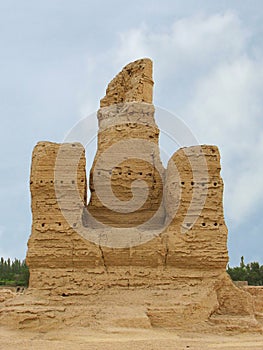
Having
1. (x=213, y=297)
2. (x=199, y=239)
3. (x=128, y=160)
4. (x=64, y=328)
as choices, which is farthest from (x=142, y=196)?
(x=64, y=328)

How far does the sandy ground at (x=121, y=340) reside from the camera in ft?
36.0

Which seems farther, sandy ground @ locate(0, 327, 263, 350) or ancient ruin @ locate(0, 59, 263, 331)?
ancient ruin @ locate(0, 59, 263, 331)

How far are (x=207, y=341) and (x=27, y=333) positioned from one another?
14.1 feet

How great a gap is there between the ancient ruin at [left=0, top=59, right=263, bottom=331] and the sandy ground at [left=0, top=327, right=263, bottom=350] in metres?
0.90

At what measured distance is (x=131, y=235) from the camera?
14922 mm

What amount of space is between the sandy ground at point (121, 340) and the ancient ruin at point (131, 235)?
90 centimetres

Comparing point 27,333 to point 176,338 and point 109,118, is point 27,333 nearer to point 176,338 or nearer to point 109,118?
point 176,338

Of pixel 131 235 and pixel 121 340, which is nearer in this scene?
pixel 121 340

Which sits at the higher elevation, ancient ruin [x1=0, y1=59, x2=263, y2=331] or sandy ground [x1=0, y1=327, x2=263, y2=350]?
ancient ruin [x1=0, y1=59, x2=263, y2=331]

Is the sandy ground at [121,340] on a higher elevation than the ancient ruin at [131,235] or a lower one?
lower

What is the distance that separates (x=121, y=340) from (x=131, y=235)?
A: 4004mm

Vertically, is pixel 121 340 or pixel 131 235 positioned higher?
pixel 131 235

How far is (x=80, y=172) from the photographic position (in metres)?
15.6

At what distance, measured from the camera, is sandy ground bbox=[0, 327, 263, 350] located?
11.0 m
